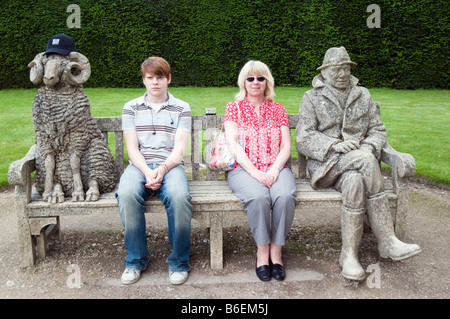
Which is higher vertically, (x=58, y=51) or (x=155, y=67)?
(x=58, y=51)

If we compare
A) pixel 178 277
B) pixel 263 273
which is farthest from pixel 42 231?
pixel 263 273

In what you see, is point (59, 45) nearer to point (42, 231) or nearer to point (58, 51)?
point (58, 51)

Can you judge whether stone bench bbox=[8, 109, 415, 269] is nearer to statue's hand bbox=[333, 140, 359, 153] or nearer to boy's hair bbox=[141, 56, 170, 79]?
statue's hand bbox=[333, 140, 359, 153]

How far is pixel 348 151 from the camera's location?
3.37 metres

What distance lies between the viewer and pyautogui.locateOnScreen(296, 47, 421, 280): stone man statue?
10.2ft

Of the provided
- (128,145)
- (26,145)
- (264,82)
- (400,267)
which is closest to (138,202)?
(128,145)

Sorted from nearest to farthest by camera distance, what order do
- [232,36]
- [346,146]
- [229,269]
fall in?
1. [229,269]
2. [346,146]
3. [232,36]

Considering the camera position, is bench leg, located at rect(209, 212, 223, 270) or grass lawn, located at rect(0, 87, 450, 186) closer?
bench leg, located at rect(209, 212, 223, 270)

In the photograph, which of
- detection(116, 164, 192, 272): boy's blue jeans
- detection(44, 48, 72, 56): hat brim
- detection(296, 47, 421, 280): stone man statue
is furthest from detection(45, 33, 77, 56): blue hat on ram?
detection(296, 47, 421, 280): stone man statue

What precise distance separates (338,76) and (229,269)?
1.85 m

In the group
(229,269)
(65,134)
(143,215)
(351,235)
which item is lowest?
(229,269)

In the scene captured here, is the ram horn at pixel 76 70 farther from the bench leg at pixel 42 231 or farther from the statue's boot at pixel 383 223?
the statue's boot at pixel 383 223

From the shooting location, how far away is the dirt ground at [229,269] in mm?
2945

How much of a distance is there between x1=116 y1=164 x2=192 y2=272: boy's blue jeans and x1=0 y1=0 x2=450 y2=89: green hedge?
1012 centimetres
